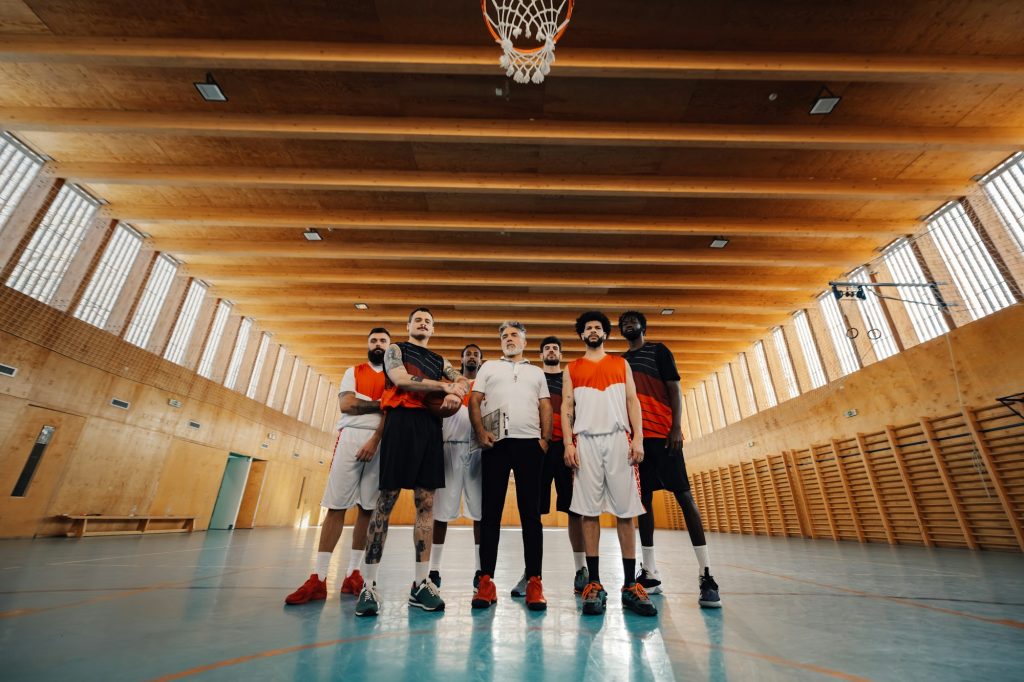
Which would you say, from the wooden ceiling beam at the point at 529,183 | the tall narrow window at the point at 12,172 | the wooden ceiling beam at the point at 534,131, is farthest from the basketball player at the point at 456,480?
the tall narrow window at the point at 12,172

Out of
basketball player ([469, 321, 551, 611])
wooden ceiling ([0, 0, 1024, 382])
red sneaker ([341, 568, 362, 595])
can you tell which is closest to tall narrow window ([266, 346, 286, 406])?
wooden ceiling ([0, 0, 1024, 382])

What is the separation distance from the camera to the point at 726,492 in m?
16.5

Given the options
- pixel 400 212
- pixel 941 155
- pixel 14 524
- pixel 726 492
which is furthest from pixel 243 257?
pixel 726 492

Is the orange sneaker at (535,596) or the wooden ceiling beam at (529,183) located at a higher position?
the wooden ceiling beam at (529,183)

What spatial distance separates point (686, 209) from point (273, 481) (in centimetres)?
1523

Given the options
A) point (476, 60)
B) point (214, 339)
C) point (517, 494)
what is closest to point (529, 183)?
point (476, 60)

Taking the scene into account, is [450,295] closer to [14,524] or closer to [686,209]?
[686,209]

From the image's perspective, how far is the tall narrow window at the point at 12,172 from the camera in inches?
291

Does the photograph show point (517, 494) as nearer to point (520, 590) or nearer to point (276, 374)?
point (520, 590)

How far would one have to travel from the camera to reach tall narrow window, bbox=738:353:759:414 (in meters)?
16.1

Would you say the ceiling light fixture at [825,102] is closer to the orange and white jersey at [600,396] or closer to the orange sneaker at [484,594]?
the orange and white jersey at [600,396]

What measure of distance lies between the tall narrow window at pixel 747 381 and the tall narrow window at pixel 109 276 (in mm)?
18437

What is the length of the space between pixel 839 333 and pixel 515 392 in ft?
40.6

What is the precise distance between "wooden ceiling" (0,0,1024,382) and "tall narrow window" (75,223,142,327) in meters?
0.52
